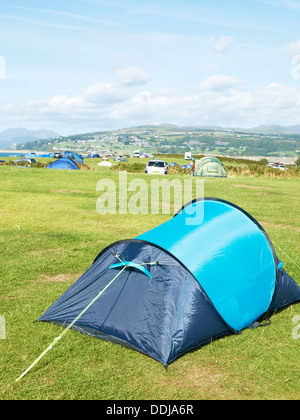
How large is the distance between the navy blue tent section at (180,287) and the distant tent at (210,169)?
27.5 m

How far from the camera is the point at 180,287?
559cm

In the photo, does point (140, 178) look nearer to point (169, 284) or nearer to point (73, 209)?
point (73, 209)

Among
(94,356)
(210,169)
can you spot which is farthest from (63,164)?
(94,356)

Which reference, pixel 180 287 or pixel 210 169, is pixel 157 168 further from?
pixel 180 287

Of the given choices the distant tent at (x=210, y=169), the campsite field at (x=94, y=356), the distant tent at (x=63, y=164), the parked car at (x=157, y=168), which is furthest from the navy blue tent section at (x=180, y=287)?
the distant tent at (x=63, y=164)

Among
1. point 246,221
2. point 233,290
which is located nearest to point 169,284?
point 233,290

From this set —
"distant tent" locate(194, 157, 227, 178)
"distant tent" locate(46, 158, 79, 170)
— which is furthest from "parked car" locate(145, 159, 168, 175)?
"distant tent" locate(46, 158, 79, 170)

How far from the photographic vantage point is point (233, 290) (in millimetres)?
5949

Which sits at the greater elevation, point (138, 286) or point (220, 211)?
point (220, 211)

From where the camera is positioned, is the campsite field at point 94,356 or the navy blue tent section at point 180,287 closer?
the campsite field at point 94,356

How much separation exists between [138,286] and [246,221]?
2268mm

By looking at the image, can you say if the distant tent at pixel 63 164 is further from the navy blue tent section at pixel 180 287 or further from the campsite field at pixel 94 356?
the navy blue tent section at pixel 180 287

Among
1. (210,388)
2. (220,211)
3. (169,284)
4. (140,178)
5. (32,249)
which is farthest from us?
(140,178)

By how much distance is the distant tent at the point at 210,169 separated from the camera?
3381cm
